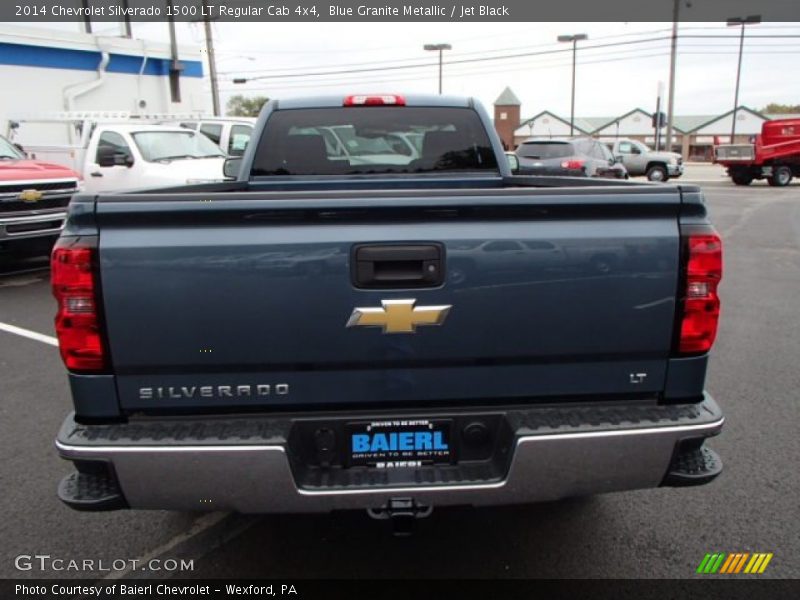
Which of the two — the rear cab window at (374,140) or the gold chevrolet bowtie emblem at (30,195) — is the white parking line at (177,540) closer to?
the rear cab window at (374,140)

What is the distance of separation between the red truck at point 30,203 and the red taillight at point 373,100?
19.0 ft

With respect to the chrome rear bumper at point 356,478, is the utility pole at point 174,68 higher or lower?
Answer: higher

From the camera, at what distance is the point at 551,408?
7.85 feet

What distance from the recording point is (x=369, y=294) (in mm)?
2221

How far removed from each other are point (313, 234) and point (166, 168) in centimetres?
999

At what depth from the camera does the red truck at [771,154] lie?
84.7ft

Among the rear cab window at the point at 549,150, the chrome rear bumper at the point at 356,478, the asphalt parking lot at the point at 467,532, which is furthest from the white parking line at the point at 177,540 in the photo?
the rear cab window at the point at 549,150

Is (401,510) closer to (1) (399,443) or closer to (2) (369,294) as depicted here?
(1) (399,443)

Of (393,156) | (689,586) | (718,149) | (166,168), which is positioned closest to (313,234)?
(689,586)

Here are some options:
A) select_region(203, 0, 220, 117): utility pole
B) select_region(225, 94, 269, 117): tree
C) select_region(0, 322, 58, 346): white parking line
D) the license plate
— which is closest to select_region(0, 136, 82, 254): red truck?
select_region(0, 322, 58, 346): white parking line

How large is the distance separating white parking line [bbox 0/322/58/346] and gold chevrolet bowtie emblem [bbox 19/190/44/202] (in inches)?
104

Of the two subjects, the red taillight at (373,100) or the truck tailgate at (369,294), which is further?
the red taillight at (373,100)

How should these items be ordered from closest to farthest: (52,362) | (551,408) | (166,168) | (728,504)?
1. (551,408)
2. (728,504)
3. (52,362)
4. (166,168)

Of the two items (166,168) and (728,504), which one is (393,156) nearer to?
(728,504)
